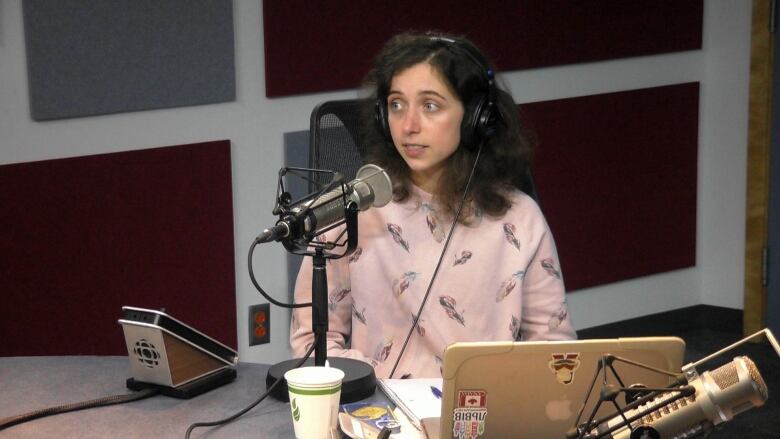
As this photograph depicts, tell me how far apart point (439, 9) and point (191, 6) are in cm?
92

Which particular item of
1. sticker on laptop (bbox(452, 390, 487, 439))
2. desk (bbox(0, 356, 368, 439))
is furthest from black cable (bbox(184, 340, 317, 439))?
sticker on laptop (bbox(452, 390, 487, 439))

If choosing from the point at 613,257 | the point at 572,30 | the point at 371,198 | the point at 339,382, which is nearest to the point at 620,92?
the point at 572,30

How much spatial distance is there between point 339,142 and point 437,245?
12.2 inches

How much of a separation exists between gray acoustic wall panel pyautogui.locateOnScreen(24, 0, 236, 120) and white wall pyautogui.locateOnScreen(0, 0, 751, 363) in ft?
0.11

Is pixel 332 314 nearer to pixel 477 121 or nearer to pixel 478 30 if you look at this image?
pixel 477 121

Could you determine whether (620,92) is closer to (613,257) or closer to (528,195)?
(613,257)

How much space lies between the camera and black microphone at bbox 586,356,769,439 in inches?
Result: 47.3

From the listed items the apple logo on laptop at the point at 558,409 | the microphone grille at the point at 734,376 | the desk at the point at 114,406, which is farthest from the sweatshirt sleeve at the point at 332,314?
the microphone grille at the point at 734,376

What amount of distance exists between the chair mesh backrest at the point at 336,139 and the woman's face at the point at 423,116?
17cm

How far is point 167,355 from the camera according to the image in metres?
1.71

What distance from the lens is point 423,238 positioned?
6.77ft

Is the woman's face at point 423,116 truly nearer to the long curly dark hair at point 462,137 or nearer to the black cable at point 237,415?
the long curly dark hair at point 462,137

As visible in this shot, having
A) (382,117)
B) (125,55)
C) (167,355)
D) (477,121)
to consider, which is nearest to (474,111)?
(477,121)

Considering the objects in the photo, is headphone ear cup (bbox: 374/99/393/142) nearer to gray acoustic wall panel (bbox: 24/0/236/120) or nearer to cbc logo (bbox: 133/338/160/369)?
cbc logo (bbox: 133/338/160/369)
